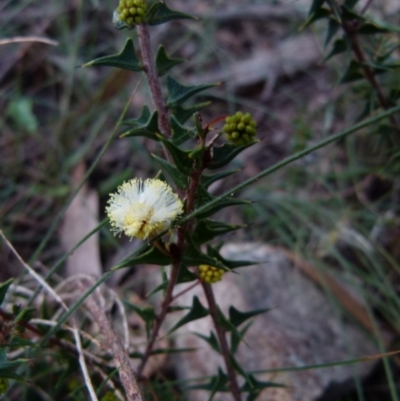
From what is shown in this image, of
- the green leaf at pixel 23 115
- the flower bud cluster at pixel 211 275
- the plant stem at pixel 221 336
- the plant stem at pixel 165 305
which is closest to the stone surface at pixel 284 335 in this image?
the plant stem at pixel 221 336

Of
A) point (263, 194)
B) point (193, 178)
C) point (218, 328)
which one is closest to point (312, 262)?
point (263, 194)

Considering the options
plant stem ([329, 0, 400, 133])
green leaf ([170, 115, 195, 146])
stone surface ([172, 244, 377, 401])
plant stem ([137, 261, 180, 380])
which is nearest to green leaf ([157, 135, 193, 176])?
green leaf ([170, 115, 195, 146])

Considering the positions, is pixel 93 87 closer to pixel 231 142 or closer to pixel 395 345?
pixel 395 345

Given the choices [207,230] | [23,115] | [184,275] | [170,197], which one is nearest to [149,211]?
[170,197]

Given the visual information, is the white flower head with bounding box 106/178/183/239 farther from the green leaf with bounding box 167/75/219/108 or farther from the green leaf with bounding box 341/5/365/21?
the green leaf with bounding box 341/5/365/21

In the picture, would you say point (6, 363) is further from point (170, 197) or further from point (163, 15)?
point (163, 15)

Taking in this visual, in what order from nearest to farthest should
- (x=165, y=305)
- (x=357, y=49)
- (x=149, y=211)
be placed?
(x=149, y=211)
(x=165, y=305)
(x=357, y=49)
